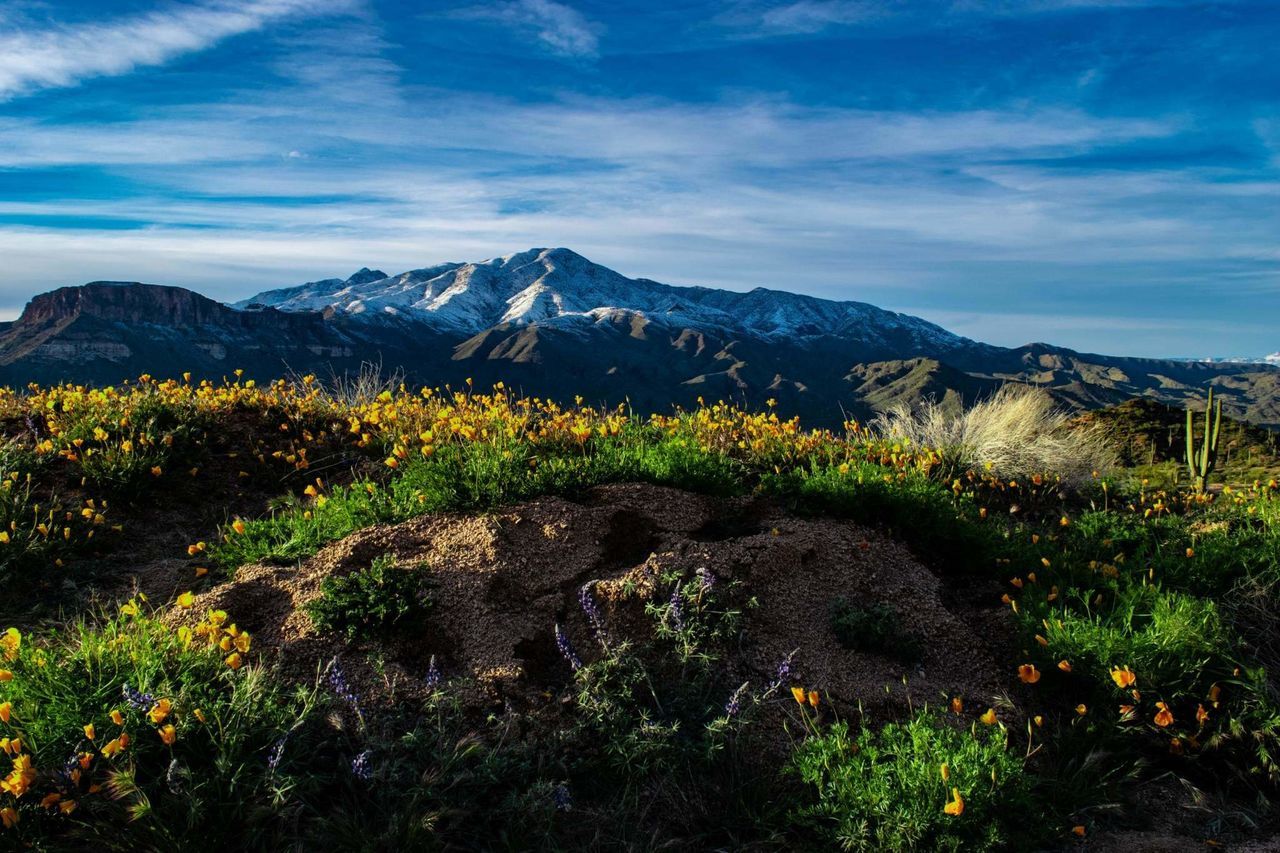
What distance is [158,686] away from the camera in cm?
323

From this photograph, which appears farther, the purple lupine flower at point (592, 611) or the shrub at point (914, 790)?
the purple lupine flower at point (592, 611)

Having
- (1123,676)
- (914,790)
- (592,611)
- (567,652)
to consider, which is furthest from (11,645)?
(1123,676)

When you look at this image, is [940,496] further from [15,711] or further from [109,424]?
[109,424]

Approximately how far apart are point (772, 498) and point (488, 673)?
2.73 meters

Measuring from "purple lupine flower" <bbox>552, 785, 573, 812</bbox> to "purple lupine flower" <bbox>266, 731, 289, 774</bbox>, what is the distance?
42.5 inches

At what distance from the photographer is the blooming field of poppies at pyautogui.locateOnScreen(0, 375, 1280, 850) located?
9.82 ft

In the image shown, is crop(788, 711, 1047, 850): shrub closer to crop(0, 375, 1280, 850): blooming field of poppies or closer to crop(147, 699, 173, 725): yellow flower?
crop(0, 375, 1280, 850): blooming field of poppies

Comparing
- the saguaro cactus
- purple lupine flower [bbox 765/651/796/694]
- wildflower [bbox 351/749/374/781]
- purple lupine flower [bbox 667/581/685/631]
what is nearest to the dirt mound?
purple lupine flower [bbox 765/651/796/694]

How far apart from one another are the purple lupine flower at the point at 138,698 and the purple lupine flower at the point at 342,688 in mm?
679

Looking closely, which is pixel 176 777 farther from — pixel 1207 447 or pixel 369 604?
pixel 1207 447

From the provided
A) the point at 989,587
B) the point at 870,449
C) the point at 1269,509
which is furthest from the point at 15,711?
the point at 1269,509

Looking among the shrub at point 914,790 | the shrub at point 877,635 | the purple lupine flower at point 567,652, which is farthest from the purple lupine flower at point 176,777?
the shrub at point 877,635

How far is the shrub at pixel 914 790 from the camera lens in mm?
2969

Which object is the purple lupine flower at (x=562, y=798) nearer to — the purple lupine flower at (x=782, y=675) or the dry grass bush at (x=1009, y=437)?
the purple lupine flower at (x=782, y=675)
